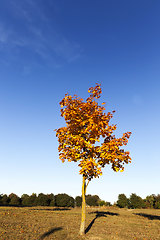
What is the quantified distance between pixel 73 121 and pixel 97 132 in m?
1.90

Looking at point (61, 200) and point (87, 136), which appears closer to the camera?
point (87, 136)

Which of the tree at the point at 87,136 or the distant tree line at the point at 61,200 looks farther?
the distant tree line at the point at 61,200

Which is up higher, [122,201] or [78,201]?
[122,201]

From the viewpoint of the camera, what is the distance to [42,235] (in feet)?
34.2

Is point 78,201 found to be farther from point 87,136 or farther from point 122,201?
point 87,136

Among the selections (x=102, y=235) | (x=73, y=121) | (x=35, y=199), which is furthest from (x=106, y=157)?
(x=35, y=199)

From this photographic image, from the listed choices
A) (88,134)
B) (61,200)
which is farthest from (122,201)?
(88,134)

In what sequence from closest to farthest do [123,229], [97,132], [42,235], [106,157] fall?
1. [42,235]
2. [106,157]
3. [97,132]
4. [123,229]

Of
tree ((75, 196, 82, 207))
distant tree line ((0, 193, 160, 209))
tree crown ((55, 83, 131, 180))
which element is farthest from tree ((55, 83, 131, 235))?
tree ((75, 196, 82, 207))

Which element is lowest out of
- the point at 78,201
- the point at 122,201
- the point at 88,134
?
the point at 78,201

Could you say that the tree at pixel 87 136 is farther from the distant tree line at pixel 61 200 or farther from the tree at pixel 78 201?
the tree at pixel 78 201

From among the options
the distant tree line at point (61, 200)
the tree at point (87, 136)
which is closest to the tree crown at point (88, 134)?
the tree at point (87, 136)

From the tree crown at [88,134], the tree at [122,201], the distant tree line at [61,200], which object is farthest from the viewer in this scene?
the tree at [122,201]

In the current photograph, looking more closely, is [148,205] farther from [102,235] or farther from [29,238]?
[29,238]
